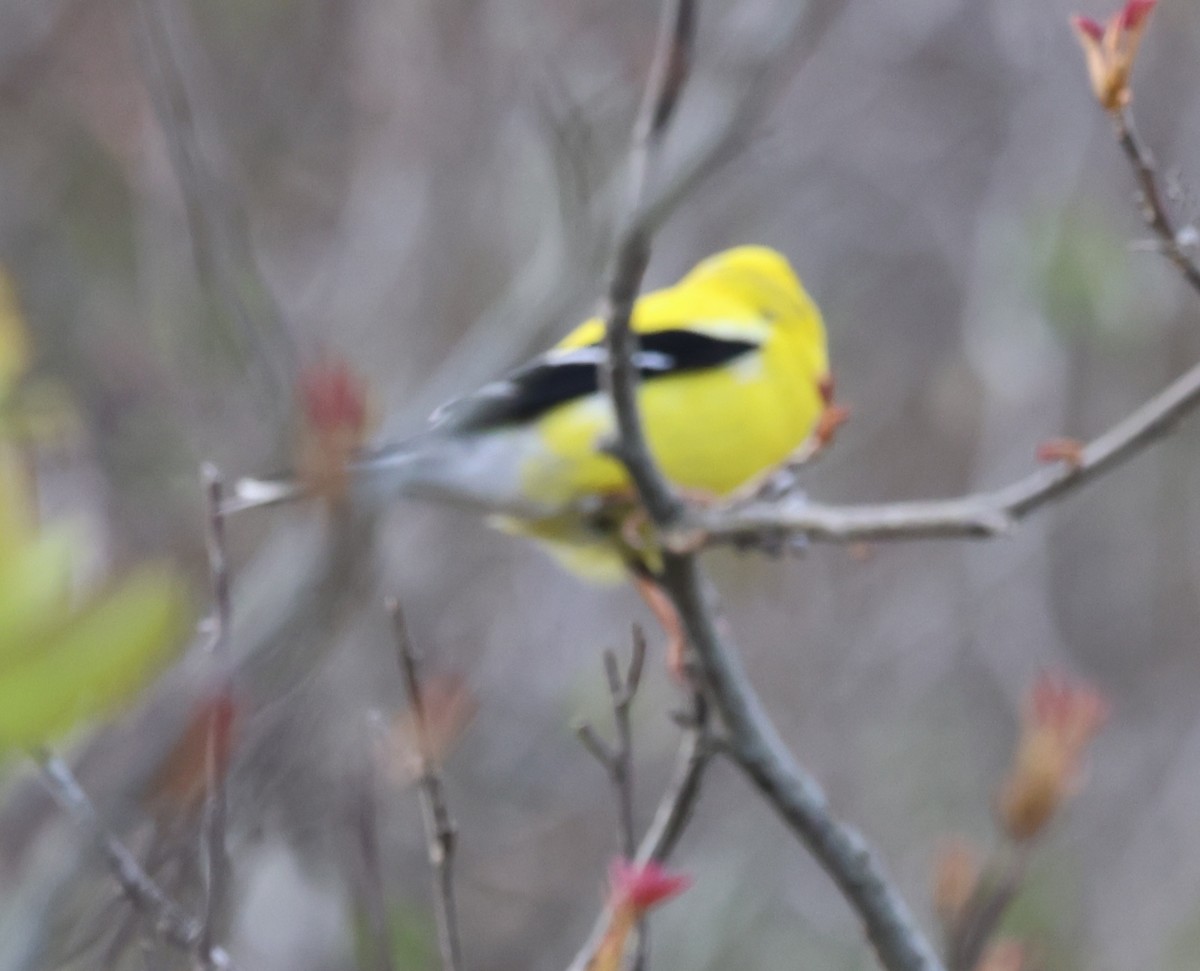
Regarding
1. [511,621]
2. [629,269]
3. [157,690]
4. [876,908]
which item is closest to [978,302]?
[511,621]

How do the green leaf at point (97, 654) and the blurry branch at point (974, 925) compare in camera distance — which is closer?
the green leaf at point (97, 654)

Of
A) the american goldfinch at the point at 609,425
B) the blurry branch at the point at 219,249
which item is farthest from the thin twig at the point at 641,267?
the american goldfinch at the point at 609,425

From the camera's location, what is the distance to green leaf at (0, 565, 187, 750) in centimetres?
62

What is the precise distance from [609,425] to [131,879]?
193 cm

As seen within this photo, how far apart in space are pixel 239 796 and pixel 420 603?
3256 mm

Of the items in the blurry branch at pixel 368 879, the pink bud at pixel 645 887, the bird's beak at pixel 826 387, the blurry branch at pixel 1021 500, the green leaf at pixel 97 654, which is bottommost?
the blurry branch at pixel 368 879

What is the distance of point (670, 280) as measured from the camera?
512 cm

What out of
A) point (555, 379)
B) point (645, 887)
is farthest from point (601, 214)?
point (645, 887)

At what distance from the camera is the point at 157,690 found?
1119 millimetres

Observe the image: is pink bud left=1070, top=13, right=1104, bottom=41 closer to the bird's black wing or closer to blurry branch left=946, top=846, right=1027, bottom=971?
blurry branch left=946, top=846, right=1027, bottom=971

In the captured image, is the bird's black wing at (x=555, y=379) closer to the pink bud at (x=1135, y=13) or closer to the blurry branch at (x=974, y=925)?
the blurry branch at (x=974, y=925)

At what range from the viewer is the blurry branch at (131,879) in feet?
3.67

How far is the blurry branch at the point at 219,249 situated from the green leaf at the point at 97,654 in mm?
355

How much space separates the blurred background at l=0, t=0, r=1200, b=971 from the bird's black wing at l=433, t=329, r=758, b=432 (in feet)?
0.33
